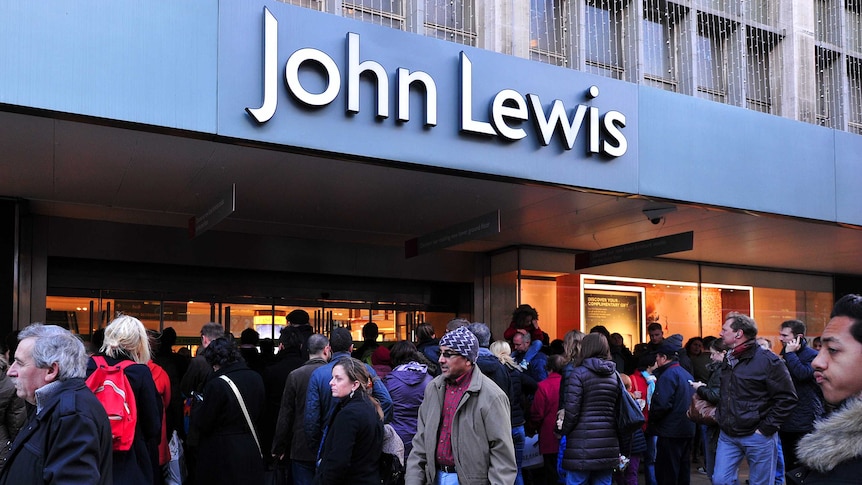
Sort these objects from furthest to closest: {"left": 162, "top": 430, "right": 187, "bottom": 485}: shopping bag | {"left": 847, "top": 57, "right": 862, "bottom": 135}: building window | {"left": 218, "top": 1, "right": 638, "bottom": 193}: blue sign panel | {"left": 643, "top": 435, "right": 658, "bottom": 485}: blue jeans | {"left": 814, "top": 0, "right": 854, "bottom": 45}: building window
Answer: {"left": 847, "top": 57, "right": 862, "bottom": 135}: building window, {"left": 814, "top": 0, "right": 854, "bottom": 45}: building window, {"left": 643, "top": 435, "right": 658, "bottom": 485}: blue jeans, {"left": 218, "top": 1, "right": 638, "bottom": 193}: blue sign panel, {"left": 162, "top": 430, "right": 187, "bottom": 485}: shopping bag

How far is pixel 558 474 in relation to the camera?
8.77 metres

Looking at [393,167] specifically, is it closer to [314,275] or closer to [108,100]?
[108,100]

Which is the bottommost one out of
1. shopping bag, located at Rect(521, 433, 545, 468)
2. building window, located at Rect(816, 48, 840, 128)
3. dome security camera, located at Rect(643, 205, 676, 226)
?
shopping bag, located at Rect(521, 433, 545, 468)

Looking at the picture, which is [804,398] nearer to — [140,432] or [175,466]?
[175,466]

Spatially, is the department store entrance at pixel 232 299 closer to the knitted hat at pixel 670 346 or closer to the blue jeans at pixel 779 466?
the knitted hat at pixel 670 346

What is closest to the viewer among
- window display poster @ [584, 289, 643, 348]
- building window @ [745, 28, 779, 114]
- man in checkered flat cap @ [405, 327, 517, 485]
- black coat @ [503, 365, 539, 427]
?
man in checkered flat cap @ [405, 327, 517, 485]

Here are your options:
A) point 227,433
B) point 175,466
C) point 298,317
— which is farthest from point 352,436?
point 298,317

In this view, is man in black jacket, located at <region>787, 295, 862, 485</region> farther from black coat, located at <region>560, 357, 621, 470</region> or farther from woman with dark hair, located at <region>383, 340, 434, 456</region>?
woman with dark hair, located at <region>383, 340, 434, 456</region>

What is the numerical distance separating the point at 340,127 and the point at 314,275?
268 inches

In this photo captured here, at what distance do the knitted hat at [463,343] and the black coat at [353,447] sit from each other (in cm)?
73

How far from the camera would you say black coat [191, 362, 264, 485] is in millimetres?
6484

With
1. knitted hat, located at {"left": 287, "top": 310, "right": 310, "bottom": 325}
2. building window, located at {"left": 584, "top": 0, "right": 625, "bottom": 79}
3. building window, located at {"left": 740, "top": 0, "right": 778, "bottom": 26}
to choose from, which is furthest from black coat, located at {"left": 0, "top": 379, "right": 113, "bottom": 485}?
building window, located at {"left": 740, "top": 0, "right": 778, "bottom": 26}

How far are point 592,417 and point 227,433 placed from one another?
3115 millimetres

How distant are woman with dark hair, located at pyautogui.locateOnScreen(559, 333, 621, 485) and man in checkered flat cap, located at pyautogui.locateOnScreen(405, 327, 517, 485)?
2.27 meters
